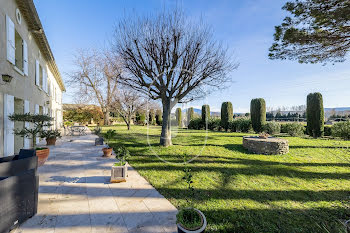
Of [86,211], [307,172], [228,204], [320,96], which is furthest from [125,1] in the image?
[320,96]

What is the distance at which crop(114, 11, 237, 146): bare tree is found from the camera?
680cm

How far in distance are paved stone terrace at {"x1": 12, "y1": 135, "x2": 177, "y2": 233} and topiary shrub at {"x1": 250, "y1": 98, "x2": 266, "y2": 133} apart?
504 inches

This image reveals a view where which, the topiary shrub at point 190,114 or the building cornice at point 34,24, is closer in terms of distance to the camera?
the building cornice at point 34,24

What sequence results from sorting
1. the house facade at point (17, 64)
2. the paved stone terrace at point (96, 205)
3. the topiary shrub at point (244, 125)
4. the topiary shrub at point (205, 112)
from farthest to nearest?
the topiary shrub at point (205, 112), the topiary shrub at point (244, 125), the house facade at point (17, 64), the paved stone terrace at point (96, 205)

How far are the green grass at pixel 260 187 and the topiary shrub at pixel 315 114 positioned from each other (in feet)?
18.2

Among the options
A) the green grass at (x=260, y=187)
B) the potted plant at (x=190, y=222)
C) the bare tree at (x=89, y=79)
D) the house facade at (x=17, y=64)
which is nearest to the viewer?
the potted plant at (x=190, y=222)

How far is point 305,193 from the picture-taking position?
3.50 meters

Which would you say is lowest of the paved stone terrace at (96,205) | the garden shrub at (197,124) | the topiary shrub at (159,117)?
the paved stone terrace at (96,205)

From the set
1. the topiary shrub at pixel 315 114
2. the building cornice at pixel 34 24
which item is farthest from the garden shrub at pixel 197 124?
the building cornice at pixel 34 24

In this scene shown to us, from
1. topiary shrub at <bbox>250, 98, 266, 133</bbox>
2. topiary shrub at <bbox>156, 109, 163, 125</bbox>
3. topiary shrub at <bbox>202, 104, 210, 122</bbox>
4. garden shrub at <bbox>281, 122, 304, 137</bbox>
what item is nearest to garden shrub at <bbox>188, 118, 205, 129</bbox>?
topiary shrub at <bbox>202, 104, 210, 122</bbox>

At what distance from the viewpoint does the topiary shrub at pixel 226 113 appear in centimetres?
1611

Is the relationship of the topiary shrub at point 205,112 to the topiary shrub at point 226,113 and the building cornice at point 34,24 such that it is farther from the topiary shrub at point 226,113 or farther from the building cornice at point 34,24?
the building cornice at point 34,24

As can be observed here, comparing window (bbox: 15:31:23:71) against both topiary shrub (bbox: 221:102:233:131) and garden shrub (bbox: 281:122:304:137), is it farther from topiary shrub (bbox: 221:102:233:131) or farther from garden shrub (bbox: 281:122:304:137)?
garden shrub (bbox: 281:122:304:137)

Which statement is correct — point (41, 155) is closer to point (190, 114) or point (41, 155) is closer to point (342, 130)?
point (342, 130)
